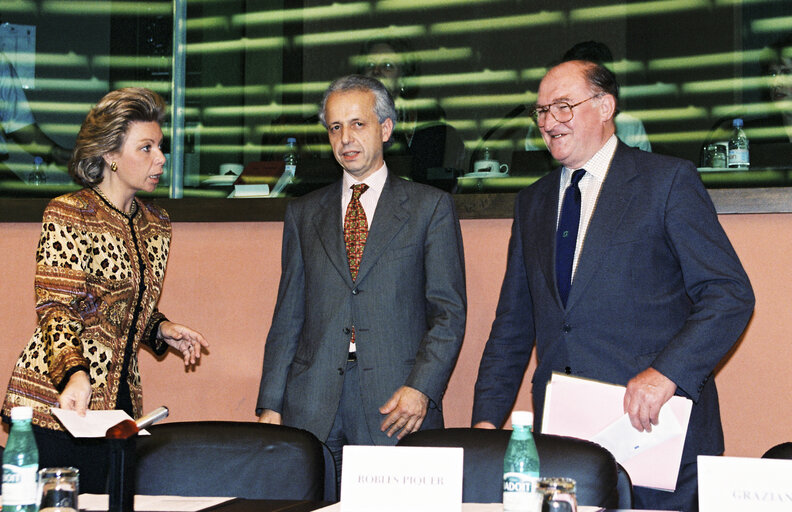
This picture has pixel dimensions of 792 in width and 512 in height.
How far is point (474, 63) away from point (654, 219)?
1770mm

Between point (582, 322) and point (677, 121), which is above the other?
point (677, 121)

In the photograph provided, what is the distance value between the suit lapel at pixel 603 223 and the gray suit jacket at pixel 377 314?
400 millimetres

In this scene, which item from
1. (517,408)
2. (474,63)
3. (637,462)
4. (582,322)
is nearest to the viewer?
(637,462)

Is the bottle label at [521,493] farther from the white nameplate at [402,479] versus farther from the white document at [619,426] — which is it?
the white document at [619,426]

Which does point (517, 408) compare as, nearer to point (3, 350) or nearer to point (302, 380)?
point (302, 380)

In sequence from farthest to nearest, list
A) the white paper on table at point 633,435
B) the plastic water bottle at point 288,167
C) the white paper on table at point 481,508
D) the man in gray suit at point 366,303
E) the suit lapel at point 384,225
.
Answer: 1. the plastic water bottle at point 288,167
2. the suit lapel at point 384,225
3. the man in gray suit at point 366,303
4. the white paper on table at point 633,435
5. the white paper on table at point 481,508

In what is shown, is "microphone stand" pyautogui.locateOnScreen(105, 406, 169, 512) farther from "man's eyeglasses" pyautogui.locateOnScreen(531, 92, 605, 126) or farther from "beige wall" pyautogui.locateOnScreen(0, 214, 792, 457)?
"beige wall" pyautogui.locateOnScreen(0, 214, 792, 457)

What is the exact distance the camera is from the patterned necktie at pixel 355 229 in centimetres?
288

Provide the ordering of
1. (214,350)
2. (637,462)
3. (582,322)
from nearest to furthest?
(637,462), (582,322), (214,350)

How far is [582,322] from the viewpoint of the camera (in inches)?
98.5

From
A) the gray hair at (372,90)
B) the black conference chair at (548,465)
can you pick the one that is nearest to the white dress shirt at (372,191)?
the gray hair at (372,90)

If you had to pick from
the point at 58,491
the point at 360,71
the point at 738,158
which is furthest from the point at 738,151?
the point at 58,491

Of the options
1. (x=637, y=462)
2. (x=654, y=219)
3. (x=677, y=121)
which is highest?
(x=677, y=121)

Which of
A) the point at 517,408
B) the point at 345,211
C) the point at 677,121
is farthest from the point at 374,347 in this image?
the point at 677,121
